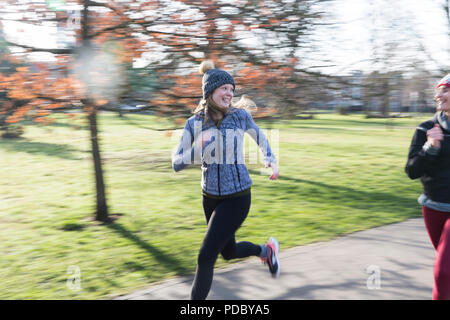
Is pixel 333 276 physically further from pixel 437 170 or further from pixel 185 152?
pixel 185 152

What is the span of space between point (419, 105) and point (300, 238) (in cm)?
514

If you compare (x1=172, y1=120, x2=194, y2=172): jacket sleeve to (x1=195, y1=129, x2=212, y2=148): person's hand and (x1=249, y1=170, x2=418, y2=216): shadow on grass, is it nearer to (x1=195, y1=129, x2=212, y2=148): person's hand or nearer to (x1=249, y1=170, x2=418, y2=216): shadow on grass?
(x1=195, y1=129, x2=212, y2=148): person's hand

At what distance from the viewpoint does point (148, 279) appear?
3.79 metres

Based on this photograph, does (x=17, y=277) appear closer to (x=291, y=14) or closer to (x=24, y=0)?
(x=24, y=0)

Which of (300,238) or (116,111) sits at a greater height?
(116,111)

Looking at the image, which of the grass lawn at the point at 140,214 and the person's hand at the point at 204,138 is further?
the grass lawn at the point at 140,214

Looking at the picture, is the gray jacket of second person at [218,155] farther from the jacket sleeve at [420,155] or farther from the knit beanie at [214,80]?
the jacket sleeve at [420,155]

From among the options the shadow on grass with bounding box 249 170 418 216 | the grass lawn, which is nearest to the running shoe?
the grass lawn

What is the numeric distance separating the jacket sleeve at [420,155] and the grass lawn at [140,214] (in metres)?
2.11

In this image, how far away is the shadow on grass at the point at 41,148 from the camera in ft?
48.8

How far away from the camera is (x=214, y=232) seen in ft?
9.50

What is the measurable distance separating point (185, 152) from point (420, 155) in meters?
1.65

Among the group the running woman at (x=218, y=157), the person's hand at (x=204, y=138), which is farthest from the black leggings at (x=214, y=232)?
the person's hand at (x=204, y=138)
